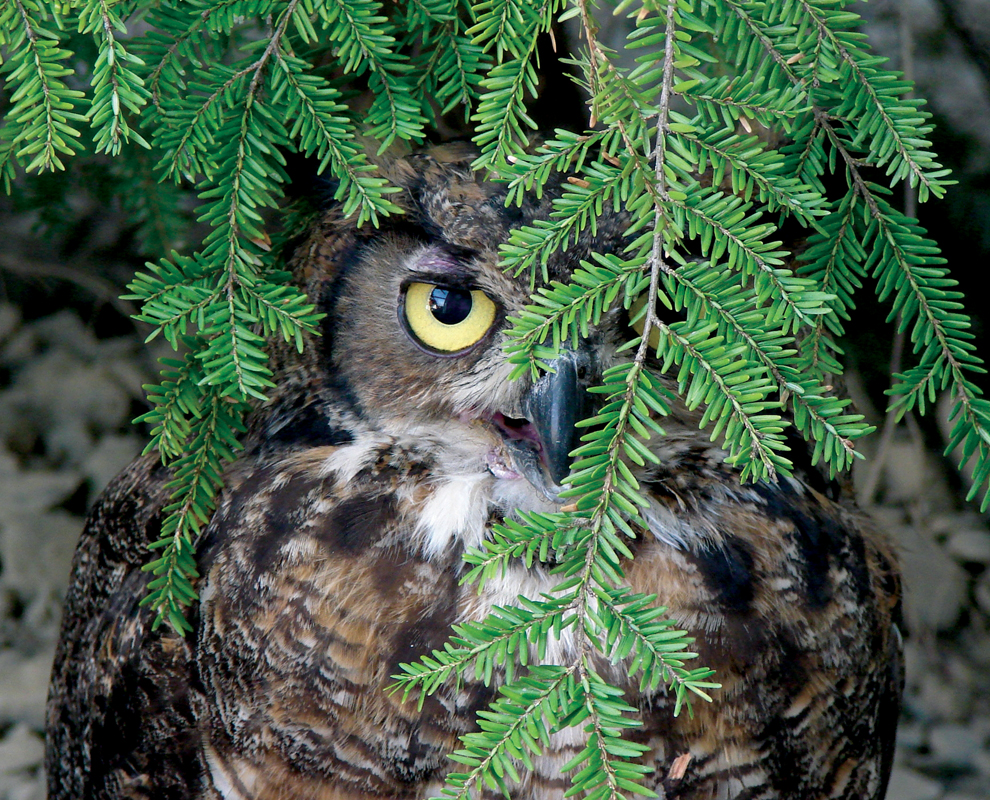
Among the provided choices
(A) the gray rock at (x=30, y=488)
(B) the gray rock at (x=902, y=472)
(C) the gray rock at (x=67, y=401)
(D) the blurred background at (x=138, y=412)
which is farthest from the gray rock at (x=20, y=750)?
(B) the gray rock at (x=902, y=472)

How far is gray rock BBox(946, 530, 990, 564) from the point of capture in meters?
2.85

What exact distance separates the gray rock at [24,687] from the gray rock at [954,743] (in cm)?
235

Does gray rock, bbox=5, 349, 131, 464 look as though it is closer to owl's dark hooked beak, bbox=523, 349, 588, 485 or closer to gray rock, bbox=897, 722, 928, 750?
owl's dark hooked beak, bbox=523, 349, 588, 485

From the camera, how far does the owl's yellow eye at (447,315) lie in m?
1.19

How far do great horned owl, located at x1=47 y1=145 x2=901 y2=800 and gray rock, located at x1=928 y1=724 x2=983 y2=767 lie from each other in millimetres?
1404

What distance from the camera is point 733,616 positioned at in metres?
1.21

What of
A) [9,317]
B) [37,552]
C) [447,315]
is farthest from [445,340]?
[9,317]

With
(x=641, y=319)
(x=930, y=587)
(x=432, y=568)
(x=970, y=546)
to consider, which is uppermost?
(x=641, y=319)

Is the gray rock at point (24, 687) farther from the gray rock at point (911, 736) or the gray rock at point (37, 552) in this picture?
the gray rock at point (911, 736)

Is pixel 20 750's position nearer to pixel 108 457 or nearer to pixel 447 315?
pixel 108 457

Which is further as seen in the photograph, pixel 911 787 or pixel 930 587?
pixel 930 587

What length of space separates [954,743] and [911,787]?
20 centimetres

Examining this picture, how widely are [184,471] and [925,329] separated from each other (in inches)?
37.2

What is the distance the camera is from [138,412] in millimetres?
3014
